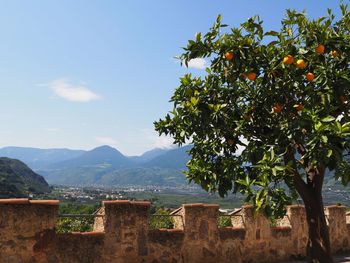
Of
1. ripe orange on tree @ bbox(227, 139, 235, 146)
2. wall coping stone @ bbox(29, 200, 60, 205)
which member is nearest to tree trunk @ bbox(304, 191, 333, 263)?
ripe orange on tree @ bbox(227, 139, 235, 146)

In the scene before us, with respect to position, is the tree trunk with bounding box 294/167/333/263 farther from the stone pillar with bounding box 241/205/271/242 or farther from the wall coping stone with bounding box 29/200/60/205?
the wall coping stone with bounding box 29/200/60/205

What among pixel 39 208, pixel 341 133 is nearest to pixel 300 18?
pixel 341 133

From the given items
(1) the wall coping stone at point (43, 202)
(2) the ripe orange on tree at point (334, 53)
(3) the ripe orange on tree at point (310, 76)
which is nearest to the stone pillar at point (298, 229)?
(3) the ripe orange on tree at point (310, 76)

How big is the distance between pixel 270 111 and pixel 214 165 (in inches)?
75.2

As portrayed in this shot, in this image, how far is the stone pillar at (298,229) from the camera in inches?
624

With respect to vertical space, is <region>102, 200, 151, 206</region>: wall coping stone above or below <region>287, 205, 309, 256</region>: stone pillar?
above

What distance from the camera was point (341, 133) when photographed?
277 inches

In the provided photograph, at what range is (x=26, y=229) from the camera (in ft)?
32.8

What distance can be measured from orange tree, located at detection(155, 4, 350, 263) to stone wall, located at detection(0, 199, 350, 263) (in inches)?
135

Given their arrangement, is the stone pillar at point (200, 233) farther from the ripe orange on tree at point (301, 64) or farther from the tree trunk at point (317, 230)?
the ripe orange on tree at point (301, 64)

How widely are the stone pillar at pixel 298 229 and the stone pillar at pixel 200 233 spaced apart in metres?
4.18

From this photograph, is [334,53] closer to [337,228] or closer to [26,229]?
[26,229]

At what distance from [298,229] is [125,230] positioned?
808 centimetres

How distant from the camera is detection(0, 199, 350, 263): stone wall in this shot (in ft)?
32.7
